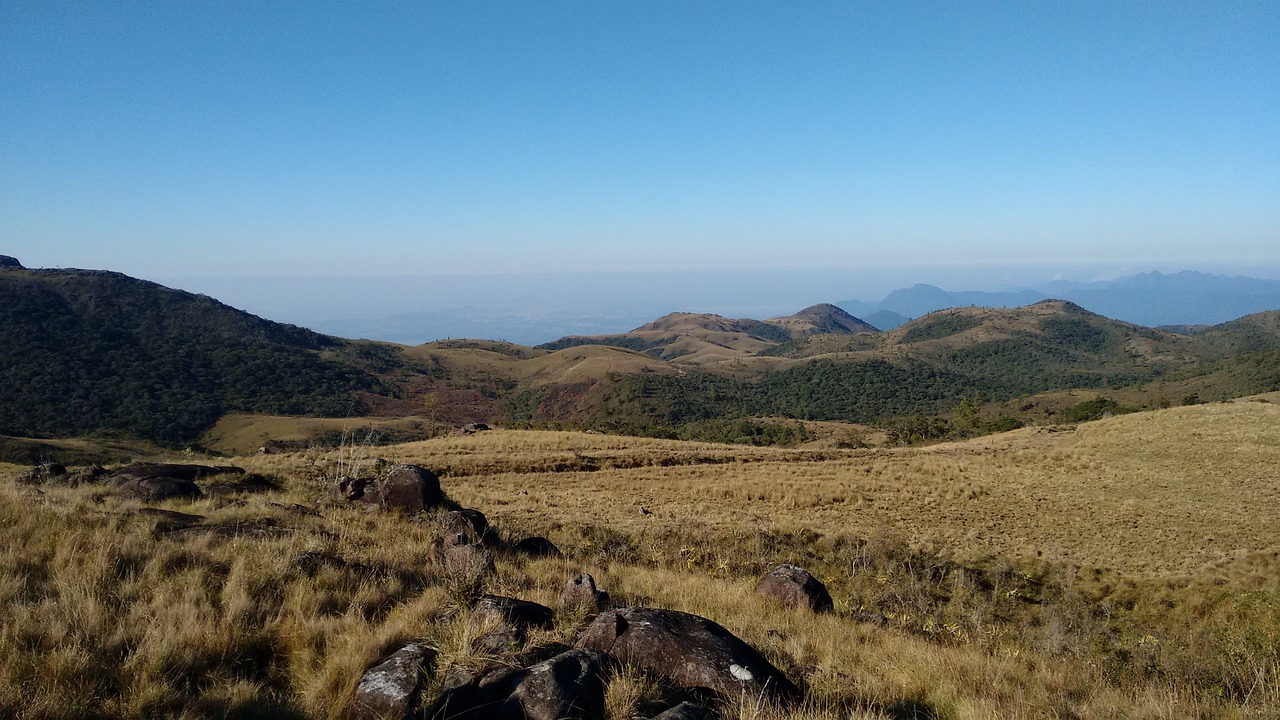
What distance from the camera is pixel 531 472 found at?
29.8 m

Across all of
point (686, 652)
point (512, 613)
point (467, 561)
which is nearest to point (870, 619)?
point (686, 652)

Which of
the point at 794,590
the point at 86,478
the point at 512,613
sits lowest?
the point at 794,590

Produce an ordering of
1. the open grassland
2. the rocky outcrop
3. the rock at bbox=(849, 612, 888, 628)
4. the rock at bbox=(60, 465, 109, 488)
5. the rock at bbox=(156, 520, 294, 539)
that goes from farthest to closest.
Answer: the rock at bbox=(60, 465, 109, 488)
the rock at bbox=(849, 612, 888, 628)
the rock at bbox=(156, 520, 294, 539)
the rocky outcrop
the open grassland

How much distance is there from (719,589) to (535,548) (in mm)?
4072

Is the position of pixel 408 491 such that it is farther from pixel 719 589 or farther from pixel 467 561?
pixel 719 589

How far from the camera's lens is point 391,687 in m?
4.26

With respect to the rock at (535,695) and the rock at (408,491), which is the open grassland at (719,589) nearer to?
the rock at (535,695)

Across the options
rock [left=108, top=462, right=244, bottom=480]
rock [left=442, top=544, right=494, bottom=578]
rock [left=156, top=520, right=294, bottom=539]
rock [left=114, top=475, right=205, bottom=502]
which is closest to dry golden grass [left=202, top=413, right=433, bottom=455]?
rock [left=108, top=462, right=244, bottom=480]

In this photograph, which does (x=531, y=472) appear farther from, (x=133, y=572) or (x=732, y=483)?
(x=133, y=572)

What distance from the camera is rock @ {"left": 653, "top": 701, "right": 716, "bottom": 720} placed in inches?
157

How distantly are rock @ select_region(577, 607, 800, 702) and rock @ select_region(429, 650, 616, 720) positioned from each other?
60 cm

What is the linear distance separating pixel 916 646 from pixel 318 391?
413 feet

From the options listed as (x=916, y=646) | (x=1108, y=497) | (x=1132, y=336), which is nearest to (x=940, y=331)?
(x=1132, y=336)

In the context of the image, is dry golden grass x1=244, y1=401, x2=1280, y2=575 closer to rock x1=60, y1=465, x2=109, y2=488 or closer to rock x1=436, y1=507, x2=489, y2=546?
rock x1=436, y1=507, x2=489, y2=546
